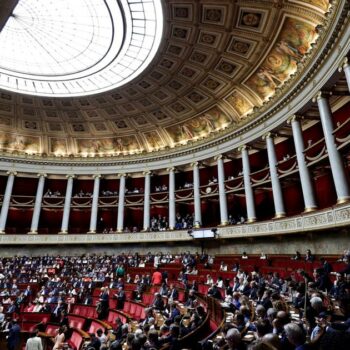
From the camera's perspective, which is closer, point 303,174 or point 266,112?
point 303,174

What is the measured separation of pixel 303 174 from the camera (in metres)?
14.7

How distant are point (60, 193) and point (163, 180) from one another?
10.2 metres

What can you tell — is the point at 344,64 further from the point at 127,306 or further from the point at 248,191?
the point at 127,306

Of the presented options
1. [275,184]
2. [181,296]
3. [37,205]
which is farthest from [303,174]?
[37,205]

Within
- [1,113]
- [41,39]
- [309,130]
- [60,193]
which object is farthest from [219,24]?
[60,193]

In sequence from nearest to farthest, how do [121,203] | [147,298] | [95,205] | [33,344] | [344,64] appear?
1. [33,344]
2. [147,298]
3. [344,64]
4. [121,203]
5. [95,205]

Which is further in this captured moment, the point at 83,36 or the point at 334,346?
the point at 83,36

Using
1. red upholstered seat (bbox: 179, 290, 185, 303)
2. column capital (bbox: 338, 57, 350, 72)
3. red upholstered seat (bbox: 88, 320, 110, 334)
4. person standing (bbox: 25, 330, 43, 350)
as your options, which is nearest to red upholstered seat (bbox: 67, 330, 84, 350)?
red upholstered seat (bbox: 88, 320, 110, 334)

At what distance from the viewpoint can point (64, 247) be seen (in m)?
24.7

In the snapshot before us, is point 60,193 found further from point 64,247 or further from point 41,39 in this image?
point 41,39

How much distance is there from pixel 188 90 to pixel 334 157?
11.9 m

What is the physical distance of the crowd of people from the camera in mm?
3576

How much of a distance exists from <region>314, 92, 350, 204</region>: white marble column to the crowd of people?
2772 millimetres

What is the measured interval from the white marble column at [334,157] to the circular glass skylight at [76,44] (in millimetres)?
9634
